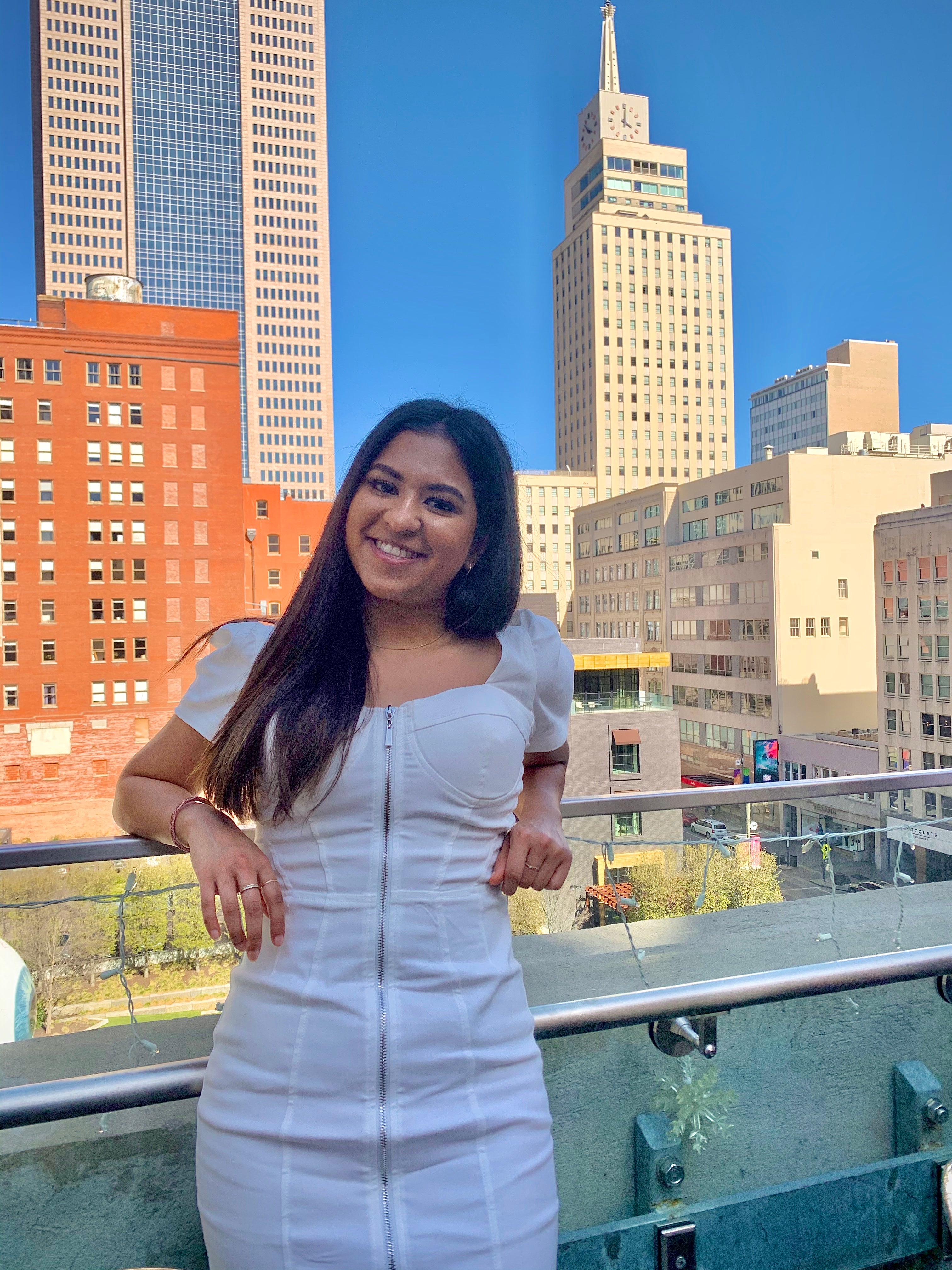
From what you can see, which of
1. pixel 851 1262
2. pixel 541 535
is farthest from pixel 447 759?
pixel 541 535

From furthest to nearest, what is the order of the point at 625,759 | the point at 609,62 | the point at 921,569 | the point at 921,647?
the point at 609,62
the point at 921,647
the point at 921,569
the point at 625,759

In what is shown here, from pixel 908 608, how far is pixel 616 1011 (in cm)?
3759

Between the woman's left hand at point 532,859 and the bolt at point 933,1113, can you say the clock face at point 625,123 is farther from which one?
the woman's left hand at point 532,859

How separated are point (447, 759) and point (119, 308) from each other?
40645 millimetres

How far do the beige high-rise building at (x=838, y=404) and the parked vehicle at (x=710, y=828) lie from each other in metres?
48.0

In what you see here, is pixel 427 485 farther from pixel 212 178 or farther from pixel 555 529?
pixel 212 178

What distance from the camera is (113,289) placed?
3738 centimetres

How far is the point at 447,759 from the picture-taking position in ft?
2.88

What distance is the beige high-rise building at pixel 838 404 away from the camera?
2397 inches

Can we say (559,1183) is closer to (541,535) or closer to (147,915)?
(147,915)

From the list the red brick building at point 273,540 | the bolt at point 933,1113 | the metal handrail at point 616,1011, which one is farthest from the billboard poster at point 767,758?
the metal handrail at point 616,1011

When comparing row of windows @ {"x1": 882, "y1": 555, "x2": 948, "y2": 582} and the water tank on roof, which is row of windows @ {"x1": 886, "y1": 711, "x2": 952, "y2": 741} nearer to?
row of windows @ {"x1": 882, "y1": 555, "x2": 948, "y2": 582}

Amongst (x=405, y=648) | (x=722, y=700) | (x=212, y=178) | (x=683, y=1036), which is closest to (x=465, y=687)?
(x=405, y=648)

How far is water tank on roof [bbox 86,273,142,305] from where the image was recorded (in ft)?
122
